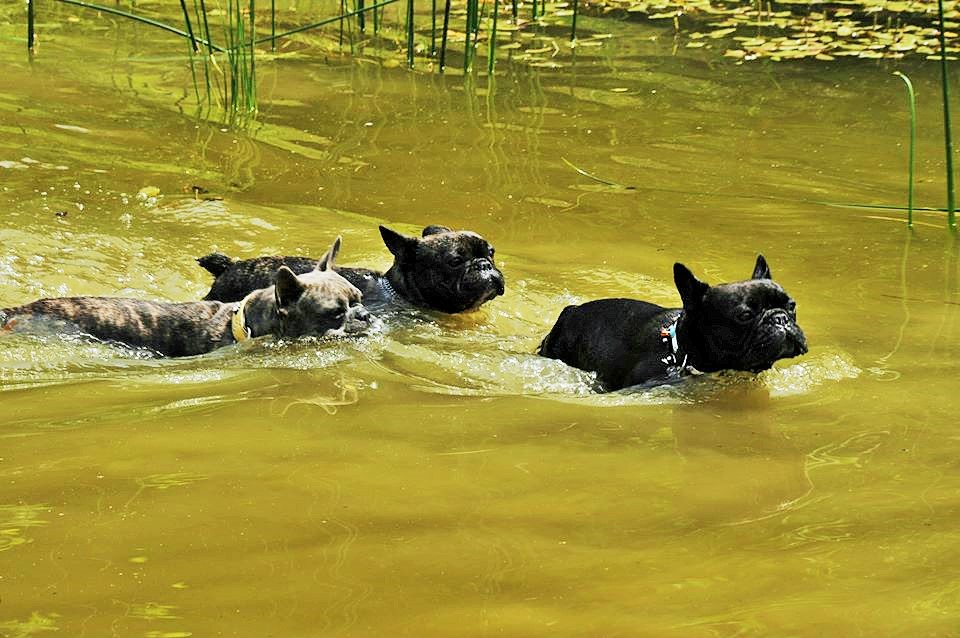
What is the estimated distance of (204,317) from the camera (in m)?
7.43

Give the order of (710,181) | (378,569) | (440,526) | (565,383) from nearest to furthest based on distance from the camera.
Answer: (378,569) < (440,526) < (565,383) < (710,181)

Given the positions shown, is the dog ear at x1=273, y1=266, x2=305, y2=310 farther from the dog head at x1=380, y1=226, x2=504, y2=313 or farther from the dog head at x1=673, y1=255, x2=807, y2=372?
the dog head at x1=673, y1=255, x2=807, y2=372

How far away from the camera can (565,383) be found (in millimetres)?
6840

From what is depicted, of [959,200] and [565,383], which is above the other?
[959,200]

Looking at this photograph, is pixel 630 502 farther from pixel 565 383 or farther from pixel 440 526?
pixel 565 383

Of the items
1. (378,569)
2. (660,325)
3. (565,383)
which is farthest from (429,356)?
(378,569)

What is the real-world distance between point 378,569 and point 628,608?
27.9 inches

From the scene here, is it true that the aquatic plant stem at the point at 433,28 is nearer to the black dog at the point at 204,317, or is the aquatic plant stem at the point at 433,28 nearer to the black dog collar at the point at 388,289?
the black dog collar at the point at 388,289

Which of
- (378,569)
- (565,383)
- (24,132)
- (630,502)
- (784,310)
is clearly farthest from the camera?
(24,132)

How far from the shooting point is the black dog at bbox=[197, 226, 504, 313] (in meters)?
8.22

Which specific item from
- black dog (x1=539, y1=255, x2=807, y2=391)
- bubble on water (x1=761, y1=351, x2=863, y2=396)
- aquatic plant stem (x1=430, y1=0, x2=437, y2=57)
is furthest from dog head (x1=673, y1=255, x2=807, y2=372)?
aquatic plant stem (x1=430, y1=0, x2=437, y2=57)

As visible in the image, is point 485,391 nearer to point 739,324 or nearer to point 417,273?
point 739,324

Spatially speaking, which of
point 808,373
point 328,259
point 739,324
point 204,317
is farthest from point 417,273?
point 808,373

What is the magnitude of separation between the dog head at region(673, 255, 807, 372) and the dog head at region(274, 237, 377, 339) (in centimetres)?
199
